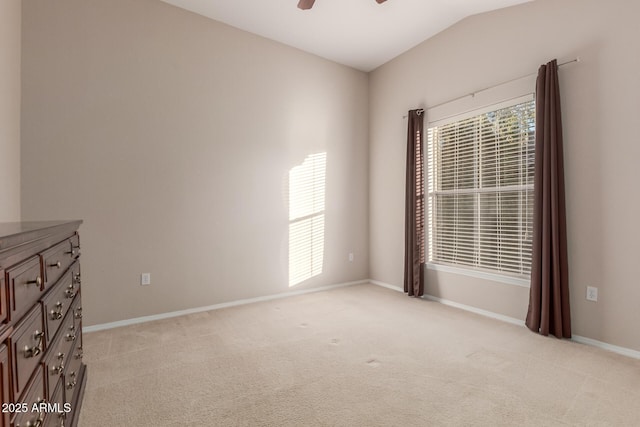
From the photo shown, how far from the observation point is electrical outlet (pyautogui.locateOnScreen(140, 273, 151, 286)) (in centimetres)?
319

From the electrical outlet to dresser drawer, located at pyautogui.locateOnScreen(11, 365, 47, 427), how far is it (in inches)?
89.5

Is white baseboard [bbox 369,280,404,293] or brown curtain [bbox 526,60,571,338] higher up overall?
brown curtain [bbox 526,60,571,338]

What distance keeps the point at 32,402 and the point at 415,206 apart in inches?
Answer: 147

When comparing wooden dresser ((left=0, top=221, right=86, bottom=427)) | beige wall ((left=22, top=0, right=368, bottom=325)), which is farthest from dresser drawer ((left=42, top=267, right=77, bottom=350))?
beige wall ((left=22, top=0, right=368, bottom=325))

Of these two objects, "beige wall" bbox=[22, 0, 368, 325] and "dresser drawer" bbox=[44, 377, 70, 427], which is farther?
"beige wall" bbox=[22, 0, 368, 325]

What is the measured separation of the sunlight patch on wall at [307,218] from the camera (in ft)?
13.6

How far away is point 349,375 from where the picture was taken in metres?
2.14

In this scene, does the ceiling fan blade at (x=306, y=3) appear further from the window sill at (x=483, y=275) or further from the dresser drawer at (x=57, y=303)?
the window sill at (x=483, y=275)

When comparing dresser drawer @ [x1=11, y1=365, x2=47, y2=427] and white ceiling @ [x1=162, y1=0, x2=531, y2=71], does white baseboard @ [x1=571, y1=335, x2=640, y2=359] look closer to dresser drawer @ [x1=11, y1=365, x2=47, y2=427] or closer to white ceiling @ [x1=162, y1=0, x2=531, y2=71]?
white ceiling @ [x1=162, y1=0, x2=531, y2=71]

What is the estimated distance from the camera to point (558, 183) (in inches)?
108

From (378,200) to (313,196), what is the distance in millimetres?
1032

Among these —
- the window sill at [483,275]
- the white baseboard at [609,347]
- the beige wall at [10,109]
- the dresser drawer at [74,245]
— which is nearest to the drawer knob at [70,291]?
the dresser drawer at [74,245]

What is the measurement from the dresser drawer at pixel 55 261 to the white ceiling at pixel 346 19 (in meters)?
2.89

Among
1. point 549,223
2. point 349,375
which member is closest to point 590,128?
point 549,223
